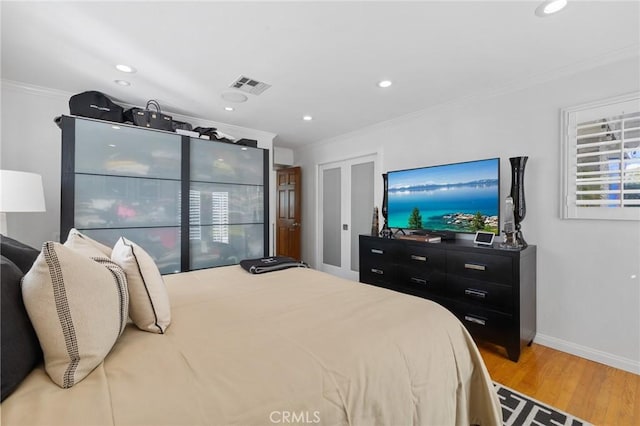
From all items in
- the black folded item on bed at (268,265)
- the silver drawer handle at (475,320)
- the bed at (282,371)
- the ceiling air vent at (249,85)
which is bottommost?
the silver drawer handle at (475,320)

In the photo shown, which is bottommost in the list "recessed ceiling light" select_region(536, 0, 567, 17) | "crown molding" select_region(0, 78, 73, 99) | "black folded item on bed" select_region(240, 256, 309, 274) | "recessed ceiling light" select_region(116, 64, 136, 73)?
"black folded item on bed" select_region(240, 256, 309, 274)

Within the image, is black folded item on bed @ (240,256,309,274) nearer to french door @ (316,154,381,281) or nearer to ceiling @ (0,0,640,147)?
ceiling @ (0,0,640,147)

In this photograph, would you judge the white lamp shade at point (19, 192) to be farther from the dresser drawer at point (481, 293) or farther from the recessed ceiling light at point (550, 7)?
the recessed ceiling light at point (550, 7)

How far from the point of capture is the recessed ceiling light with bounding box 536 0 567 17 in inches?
63.4

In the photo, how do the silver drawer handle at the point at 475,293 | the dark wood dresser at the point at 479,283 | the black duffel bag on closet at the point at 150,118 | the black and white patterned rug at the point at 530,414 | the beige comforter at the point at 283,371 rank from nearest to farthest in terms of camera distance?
the beige comforter at the point at 283,371, the black and white patterned rug at the point at 530,414, the dark wood dresser at the point at 479,283, the silver drawer handle at the point at 475,293, the black duffel bag on closet at the point at 150,118

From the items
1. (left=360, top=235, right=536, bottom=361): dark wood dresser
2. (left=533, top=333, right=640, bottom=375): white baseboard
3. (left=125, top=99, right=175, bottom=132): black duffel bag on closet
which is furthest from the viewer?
(left=125, top=99, right=175, bottom=132): black duffel bag on closet

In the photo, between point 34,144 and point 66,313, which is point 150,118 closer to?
point 34,144

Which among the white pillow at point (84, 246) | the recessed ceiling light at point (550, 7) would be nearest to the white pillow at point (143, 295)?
the white pillow at point (84, 246)

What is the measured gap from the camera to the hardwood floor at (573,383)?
5.56ft

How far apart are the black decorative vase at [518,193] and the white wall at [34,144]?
14.5ft

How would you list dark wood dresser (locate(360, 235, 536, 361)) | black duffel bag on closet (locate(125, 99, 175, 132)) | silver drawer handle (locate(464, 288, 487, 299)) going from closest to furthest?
dark wood dresser (locate(360, 235, 536, 361))
silver drawer handle (locate(464, 288, 487, 299))
black duffel bag on closet (locate(125, 99, 175, 132))

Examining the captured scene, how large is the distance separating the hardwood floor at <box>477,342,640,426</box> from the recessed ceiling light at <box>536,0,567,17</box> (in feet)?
8.01

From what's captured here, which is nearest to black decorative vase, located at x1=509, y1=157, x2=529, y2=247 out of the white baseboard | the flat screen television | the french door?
the flat screen television

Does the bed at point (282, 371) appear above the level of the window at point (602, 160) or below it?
below
